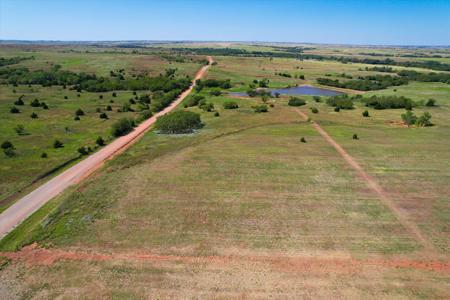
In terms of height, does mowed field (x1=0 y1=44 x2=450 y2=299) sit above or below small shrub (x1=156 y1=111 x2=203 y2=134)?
below

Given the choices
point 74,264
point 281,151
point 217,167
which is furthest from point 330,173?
point 74,264

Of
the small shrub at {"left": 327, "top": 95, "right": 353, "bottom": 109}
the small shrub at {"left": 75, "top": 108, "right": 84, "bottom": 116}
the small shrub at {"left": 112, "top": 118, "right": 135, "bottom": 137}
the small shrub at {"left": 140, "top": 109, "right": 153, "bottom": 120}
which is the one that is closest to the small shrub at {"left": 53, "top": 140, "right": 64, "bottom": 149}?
the small shrub at {"left": 112, "top": 118, "right": 135, "bottom": 137}

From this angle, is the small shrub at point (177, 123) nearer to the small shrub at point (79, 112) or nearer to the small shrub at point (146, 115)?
the small shrub at point (146, 115)

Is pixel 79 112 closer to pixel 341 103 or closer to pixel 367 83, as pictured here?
pixel 341 103

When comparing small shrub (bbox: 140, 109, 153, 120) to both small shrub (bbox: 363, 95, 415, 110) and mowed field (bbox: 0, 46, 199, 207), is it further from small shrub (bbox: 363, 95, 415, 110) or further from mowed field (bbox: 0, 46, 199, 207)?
small shrub (bbox: 363, 95, 415, 110)

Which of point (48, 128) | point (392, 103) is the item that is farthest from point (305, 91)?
point (48, 128)

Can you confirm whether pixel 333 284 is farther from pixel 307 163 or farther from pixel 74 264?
pixel 307 163
